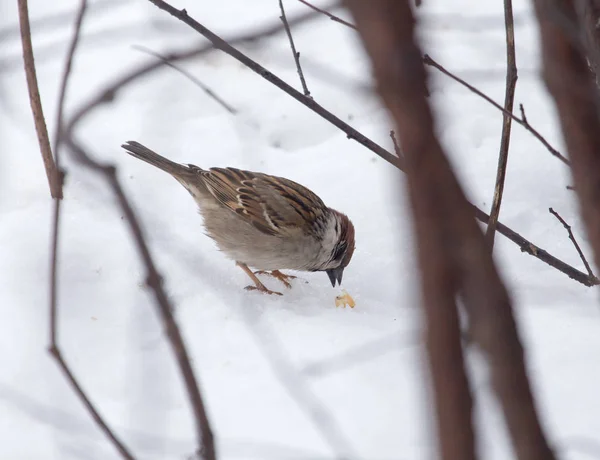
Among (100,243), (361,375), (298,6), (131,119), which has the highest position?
(298,6)

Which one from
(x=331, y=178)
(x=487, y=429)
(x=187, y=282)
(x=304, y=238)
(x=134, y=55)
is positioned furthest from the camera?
(x=134, y=55)

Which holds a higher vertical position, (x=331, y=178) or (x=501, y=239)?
(x=331, y=178)

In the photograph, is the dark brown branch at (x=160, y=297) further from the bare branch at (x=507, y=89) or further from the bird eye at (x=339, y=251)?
the bird eye at (x=339, y=251)

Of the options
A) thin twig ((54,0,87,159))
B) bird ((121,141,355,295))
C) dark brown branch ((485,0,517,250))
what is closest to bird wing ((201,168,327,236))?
bird ((121,141,355,295))

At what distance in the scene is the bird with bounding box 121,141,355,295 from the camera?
177 inches

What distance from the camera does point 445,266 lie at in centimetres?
73

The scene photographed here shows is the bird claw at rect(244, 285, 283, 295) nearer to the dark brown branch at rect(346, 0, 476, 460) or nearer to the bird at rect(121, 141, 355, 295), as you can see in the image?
the bird at rect(121, 141, 355, 295)

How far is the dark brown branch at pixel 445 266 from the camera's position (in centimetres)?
69

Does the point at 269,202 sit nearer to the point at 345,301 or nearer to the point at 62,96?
the point at 345,301

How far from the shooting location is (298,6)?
6.60 metres

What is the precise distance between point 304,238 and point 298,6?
2763 millimetres

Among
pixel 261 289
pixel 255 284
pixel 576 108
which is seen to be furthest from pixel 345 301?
pixel 576 108

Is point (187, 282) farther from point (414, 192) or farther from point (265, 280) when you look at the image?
point (414, 192)

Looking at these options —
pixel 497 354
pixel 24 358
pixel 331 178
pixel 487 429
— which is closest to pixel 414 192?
pixel 497 354
